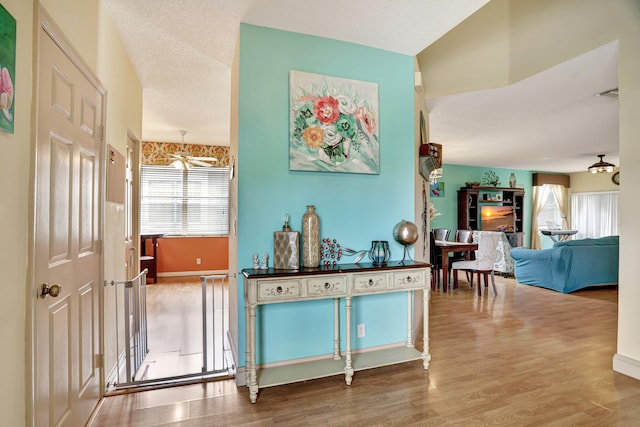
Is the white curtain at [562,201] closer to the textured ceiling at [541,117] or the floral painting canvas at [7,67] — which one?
the textured ceiling at [541,117]

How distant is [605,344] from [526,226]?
23.7ft

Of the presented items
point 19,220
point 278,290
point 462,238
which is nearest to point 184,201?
point 278,290

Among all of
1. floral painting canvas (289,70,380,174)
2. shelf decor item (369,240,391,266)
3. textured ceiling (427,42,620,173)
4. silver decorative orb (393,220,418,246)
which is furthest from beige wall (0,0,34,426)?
textured ceiling (427,42,620,173)

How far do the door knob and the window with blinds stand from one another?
559cm

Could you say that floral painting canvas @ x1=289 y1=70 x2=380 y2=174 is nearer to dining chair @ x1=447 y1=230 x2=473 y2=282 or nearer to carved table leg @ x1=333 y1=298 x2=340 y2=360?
carved table leg @ x1=333 y1=298 x2=340 y2=360

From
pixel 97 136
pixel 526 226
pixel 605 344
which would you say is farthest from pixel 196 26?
pixel 526 226

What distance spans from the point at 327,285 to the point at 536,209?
31.7 ft

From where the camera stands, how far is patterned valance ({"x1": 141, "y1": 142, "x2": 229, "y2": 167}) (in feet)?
22.1

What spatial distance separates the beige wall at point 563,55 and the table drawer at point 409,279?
1.62m

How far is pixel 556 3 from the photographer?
9.55 feet

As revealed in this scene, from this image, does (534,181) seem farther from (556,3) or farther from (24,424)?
(24,424)

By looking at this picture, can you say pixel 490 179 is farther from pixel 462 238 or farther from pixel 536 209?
pixel 462 238

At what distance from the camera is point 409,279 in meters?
2.61

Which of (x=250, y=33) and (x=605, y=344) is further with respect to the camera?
(x=605, y=344)
